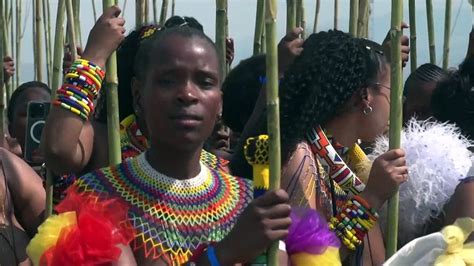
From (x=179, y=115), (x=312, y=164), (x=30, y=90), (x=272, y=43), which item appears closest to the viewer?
(x=272, y=43)

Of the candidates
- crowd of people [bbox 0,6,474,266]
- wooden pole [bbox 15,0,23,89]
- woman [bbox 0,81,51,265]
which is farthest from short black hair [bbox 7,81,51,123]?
woman [bbox 0,81,51,265]

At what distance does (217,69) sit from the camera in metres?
1.59

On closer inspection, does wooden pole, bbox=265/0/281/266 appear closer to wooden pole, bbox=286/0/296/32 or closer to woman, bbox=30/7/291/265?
woman, bbox=30/7/291/265

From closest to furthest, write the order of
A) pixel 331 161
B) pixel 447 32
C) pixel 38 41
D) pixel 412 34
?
pixel 331 161 < pixel 412 34 < pixel 447 32 < pixel 38 41

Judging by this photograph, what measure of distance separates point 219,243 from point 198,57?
307 millimetres

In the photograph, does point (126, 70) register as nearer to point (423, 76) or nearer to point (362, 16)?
point (362, 16)

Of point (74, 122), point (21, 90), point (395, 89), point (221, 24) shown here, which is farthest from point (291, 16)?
point (21, 90)

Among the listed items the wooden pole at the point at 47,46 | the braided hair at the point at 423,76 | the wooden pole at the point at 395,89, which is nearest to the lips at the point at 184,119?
the wooden pole at the point at 395,89

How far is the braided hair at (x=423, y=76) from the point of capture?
3.33m

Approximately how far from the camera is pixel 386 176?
1.82m

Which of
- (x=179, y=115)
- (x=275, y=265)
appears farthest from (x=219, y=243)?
(x=179, y=115)

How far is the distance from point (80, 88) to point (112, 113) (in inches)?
2.7

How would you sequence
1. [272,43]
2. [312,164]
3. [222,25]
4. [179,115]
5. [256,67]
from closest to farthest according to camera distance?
1. [272,43]
2. [179,115]
3. [312,164]
4. [222,25]
5. [256,67]

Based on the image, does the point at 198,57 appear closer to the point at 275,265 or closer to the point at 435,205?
the point at 275,265
